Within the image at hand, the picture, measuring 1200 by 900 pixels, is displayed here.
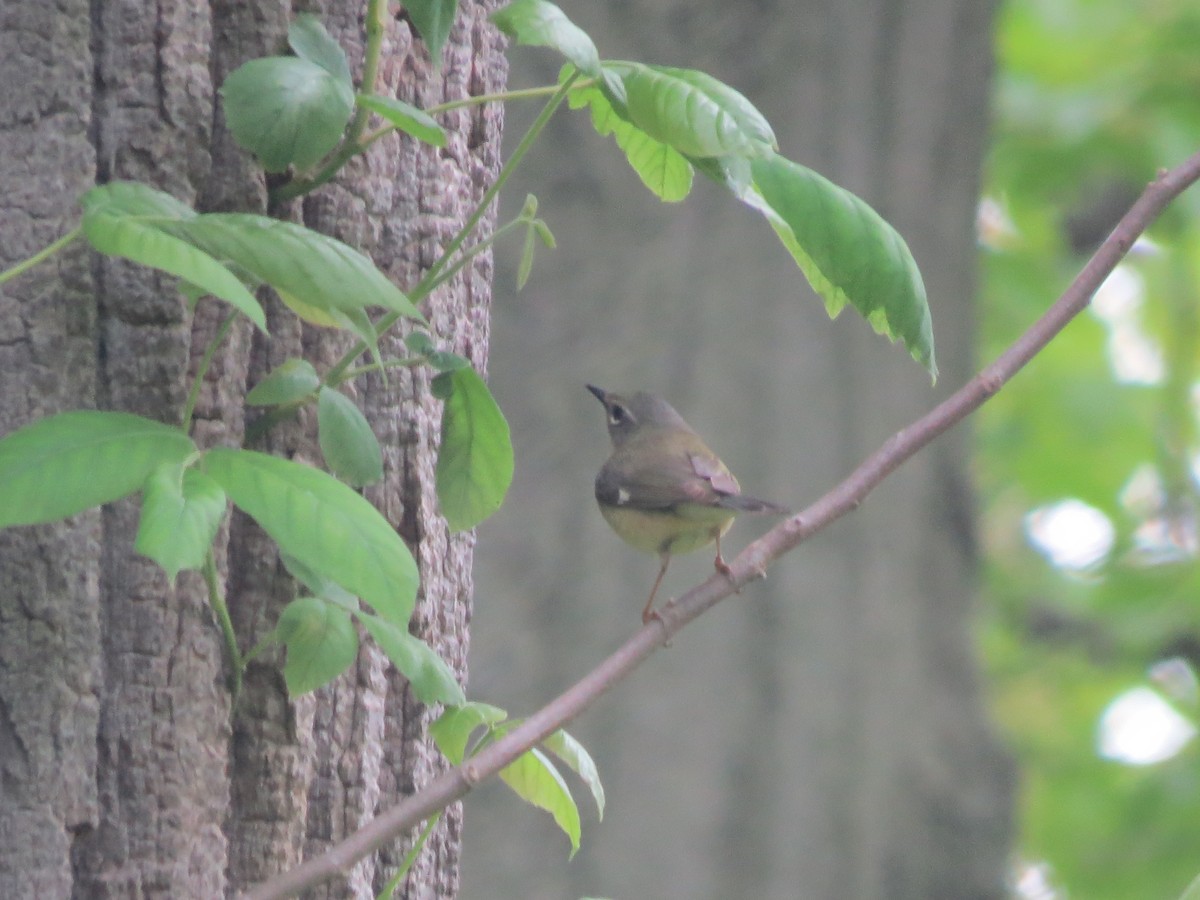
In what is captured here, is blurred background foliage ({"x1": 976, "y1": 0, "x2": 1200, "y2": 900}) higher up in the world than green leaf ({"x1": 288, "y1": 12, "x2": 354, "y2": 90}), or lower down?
higher up

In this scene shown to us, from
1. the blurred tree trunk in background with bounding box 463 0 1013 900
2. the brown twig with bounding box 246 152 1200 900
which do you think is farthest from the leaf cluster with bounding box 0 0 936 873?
the blurred tree trunk in background with bounding box 463 0 1013 900

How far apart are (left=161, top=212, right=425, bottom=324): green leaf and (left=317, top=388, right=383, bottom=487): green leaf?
0.98ft

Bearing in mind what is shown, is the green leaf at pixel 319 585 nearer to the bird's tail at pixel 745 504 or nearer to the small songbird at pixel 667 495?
the bird's tail at pixel 745 504

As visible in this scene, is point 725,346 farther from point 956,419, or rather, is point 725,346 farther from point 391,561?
point 391,561

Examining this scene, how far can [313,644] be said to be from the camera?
1595 millimetres

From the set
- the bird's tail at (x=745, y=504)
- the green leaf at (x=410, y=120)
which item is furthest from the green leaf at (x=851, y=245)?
the bird's tail at (x=745, y=504)

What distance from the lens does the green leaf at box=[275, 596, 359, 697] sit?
5.21 ft

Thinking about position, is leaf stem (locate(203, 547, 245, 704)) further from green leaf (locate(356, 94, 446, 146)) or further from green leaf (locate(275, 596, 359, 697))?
green leaf (locate(356, 94, 446, 146))

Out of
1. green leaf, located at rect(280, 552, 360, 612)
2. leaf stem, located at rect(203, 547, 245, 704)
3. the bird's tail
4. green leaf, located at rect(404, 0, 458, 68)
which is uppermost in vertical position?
the bird's tail

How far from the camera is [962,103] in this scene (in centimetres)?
577

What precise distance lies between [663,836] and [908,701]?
1072mm

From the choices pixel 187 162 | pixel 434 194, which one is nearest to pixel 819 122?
pixel 434 194

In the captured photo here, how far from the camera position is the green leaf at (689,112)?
141 centimetres

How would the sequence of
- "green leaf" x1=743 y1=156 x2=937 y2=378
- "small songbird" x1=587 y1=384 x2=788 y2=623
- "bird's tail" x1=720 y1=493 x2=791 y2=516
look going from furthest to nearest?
"small songbird" x1=587 y1=384 x2=788 y2=623
"bird's tail" x1=720 y1=493 x2=791 y2=516
"green leaf" x1=743 y1=156 x2=937 y2=378
